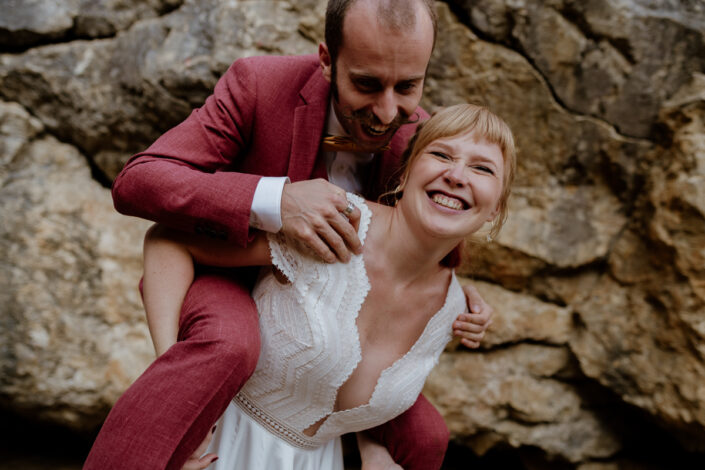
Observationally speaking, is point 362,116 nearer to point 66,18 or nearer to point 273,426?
point 273,426

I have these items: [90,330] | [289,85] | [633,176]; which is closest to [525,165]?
[633,176]

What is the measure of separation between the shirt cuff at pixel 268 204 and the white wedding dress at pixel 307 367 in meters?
0.07

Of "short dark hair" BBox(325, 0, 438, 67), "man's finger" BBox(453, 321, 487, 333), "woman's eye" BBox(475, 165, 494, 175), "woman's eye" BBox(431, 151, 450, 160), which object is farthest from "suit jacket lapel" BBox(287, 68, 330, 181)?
"man's finger" BBox(453, 321, 487, 333)

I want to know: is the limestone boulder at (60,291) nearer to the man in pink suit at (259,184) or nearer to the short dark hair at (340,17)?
the man in pink suit at (259,184)

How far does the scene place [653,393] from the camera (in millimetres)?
2811

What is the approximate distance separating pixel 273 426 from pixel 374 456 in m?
0.39

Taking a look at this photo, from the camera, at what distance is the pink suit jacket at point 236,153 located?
1.55m

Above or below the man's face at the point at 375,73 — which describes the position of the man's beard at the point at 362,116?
below

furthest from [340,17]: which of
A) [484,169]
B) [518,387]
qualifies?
[518,387]

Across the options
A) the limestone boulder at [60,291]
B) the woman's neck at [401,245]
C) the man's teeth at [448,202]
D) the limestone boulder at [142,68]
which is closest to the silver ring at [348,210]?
the woman's neck at [401,245]

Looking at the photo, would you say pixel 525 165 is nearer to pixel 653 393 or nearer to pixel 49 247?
pixel 653 393

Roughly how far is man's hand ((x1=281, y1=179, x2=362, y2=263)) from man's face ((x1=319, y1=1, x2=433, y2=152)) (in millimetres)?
325

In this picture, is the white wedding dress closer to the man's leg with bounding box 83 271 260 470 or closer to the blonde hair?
the man's leg with bounding box 83 271 260 470

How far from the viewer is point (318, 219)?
60.4 inches
